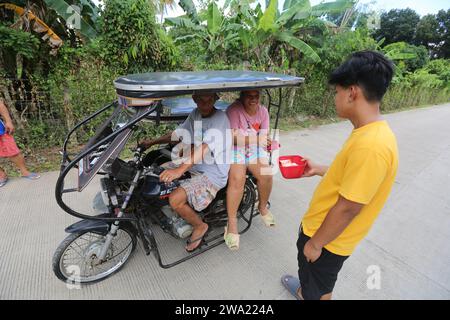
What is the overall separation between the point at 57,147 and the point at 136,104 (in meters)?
3.77

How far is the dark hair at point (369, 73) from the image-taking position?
42.6 inches

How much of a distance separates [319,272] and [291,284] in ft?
1.94

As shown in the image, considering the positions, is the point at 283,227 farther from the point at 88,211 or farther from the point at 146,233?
the point at 88,211

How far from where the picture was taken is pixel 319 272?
5.07 feet

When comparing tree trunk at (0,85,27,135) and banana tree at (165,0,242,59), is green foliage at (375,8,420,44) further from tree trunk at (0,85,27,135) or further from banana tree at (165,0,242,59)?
tree trunk at (0,85,27,135)

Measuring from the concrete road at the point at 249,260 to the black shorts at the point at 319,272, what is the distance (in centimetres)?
46

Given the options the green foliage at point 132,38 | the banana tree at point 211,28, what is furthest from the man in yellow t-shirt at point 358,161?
the banana tree at point 211,28

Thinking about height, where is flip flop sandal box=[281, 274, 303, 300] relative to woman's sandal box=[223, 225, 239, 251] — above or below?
below

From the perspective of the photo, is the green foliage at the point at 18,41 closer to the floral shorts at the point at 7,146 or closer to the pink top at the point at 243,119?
the floral shorts at the point at 7,146

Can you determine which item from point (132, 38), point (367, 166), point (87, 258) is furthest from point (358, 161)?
point (132, 38)

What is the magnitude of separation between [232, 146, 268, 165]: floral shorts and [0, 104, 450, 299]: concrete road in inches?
34.8

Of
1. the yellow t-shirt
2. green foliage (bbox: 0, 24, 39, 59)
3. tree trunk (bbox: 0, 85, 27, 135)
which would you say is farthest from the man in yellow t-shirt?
tree trunk (bbox: 0, 85, 27, 135)

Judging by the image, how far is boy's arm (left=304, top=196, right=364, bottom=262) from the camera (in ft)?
3.79

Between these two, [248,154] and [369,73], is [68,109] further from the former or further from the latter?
[369,73]
